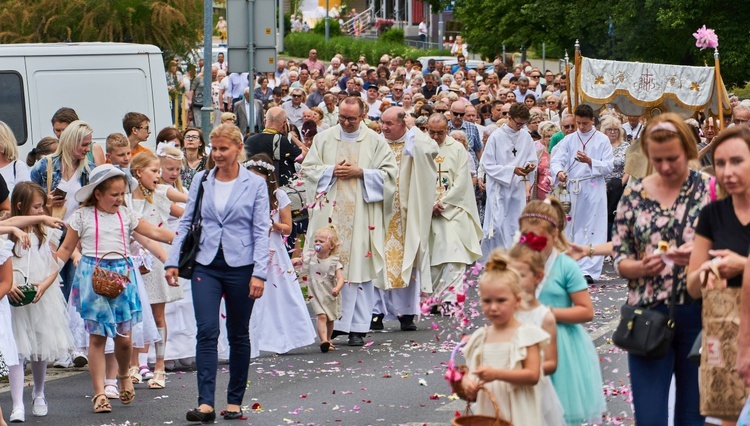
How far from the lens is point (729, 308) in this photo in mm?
5809

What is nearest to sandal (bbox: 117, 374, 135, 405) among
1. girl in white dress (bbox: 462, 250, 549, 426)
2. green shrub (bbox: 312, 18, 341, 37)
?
girl in white dress (bbox: 462, 250, 549, 426)

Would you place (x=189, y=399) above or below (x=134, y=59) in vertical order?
below

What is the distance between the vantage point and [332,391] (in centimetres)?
1003

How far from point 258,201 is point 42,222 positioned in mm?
1300

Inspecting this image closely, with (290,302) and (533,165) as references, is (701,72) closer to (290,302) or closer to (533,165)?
(533,165)

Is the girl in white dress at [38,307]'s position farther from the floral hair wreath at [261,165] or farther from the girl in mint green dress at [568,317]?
the girl in mint green dress at [568,317]

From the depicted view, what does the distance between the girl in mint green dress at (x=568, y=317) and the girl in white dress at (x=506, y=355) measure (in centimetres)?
35

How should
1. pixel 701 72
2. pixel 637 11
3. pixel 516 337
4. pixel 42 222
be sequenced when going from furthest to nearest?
pixel 637 11, pixel 701 72, pixel 42 222, pixel 516 337

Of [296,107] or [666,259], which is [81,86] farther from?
[666,259]

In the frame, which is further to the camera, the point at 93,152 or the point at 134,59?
the point at 134,59

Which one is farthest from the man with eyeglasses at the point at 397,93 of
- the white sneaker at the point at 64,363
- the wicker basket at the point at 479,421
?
the wicker basket at the point at 479,421

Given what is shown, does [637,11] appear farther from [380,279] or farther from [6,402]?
[6,402]

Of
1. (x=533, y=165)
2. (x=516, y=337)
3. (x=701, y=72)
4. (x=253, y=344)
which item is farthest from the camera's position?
(x=701, y=72)

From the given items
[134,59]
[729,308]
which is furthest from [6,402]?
[134,59]
